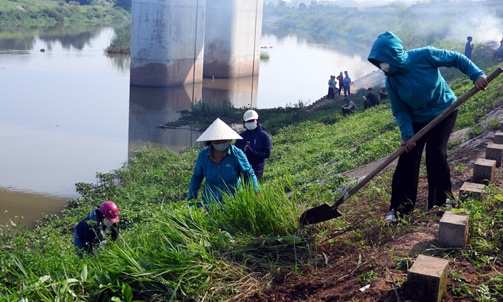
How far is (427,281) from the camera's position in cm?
342

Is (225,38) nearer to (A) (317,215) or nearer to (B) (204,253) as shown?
(A) (317,215)

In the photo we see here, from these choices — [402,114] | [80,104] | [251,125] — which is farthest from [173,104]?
[402,114]

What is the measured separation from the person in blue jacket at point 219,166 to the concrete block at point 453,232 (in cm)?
184

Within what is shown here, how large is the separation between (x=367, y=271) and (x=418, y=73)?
64.7 inches

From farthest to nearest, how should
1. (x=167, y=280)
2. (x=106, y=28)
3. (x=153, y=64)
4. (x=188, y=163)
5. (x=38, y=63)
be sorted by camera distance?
(x=106, y=28) < (x=38, y=63) < (x=153, y=64) < (x=188, y=163) < (x=167, y=280)

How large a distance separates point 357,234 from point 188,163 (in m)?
9.14

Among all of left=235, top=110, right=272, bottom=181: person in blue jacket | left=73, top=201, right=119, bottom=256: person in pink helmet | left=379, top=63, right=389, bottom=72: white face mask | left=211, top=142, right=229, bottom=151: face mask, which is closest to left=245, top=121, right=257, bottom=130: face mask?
left=235, top=110, right=272, bottom=181: person in blue jacket

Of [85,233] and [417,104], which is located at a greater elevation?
[417,104]

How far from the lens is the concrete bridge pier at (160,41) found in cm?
3166

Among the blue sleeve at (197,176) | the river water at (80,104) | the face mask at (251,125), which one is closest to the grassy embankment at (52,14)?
the river water at (80,104)

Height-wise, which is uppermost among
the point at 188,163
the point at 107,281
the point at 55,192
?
the point at 107,281

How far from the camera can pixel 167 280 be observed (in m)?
3.98

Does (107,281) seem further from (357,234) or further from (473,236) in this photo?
(473,236)

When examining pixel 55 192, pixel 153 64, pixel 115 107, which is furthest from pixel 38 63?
pixel 55 192
